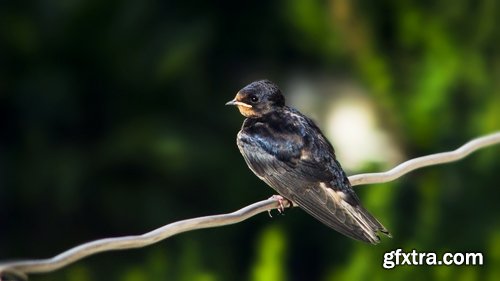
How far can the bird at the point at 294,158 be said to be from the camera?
63.2 inches

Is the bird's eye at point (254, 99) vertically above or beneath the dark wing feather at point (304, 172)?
above

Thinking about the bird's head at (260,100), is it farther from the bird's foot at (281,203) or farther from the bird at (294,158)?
the bird's foot at (281,203)

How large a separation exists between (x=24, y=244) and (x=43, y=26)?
1.85 feet

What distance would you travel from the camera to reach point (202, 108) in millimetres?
3316

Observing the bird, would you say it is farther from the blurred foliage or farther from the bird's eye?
the blurred foliage

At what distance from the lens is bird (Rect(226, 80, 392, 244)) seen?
161 centimetres

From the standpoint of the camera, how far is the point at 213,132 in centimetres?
331

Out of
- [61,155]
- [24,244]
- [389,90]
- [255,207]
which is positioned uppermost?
[389,90]

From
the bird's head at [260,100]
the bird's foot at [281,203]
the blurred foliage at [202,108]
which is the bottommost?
the bird's foot at [281,203]

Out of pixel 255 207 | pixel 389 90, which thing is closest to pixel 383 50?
pixel 389 90

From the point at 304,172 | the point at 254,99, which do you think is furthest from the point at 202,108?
the point at 304,172

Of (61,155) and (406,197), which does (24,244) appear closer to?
(61,155)

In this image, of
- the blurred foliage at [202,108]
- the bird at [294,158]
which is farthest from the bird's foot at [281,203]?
the blurred foliage at [202,108]

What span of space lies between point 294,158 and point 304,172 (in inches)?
1.0
